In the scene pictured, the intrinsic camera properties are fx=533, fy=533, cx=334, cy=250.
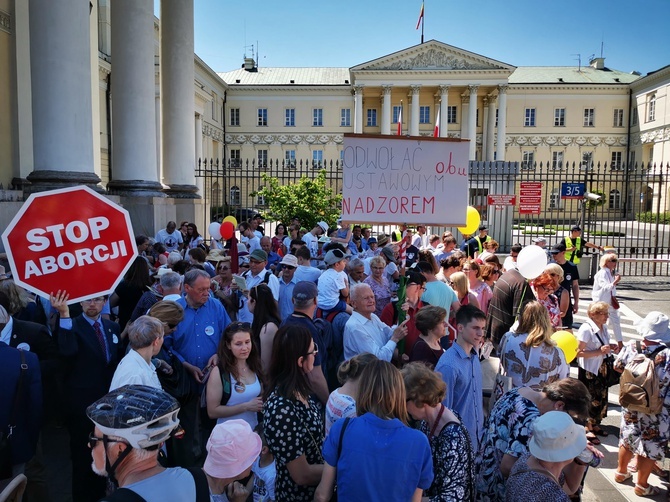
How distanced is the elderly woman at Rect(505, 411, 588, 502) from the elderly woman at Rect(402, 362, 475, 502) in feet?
0.83

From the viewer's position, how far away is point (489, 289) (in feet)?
24.3

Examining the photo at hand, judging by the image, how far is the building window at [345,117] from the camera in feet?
211

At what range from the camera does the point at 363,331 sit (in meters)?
4.71

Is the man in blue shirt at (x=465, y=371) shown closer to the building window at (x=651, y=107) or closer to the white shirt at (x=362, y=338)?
the white shirt at (x=362, y=338)

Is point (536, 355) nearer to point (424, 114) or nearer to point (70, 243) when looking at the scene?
point (70, 243)

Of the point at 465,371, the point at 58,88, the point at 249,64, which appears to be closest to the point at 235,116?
the point at 249,64

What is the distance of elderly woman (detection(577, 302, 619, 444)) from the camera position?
589cm

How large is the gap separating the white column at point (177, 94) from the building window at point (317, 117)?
164 ft

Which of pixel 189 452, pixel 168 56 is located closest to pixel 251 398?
pixel 189 452

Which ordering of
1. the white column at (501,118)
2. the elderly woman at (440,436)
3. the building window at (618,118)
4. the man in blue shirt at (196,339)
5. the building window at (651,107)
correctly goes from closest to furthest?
the elderly woman at (440,436) → the man in blue shirt at (196,339) → the building window at (651,107) → the white column at (501,118) → the building window at (618,118)

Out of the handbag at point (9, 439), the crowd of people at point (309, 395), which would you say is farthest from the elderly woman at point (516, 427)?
the handbag at point (9, 439)

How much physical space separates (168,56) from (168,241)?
6.16 metres

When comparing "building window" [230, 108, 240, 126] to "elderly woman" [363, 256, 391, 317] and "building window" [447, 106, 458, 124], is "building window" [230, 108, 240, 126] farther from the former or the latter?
"elderly woman" [363, 256, 391, 317]

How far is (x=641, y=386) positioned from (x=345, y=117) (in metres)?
62.1
